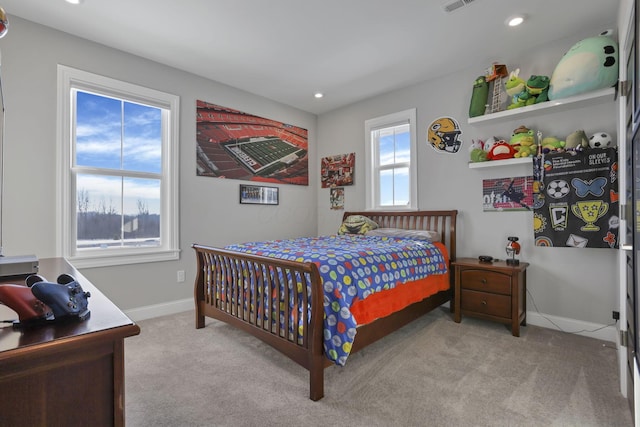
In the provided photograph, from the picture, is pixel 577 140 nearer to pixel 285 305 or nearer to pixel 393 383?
pixel 393 383

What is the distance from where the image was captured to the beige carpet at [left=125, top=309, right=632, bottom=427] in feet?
5.43

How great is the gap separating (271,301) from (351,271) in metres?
0.61

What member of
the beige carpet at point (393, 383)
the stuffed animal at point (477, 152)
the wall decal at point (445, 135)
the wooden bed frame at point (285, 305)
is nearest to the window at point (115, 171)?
the wooden bed frame at point (285, 305)

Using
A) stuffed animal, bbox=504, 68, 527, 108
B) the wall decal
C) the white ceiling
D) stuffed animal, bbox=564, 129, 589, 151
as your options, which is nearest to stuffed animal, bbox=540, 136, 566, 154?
stuffed animal, bbox=564, 129, 589, 151

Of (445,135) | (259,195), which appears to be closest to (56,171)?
(259,195)

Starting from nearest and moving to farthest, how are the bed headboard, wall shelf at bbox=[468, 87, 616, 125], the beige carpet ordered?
the beige carpet
wall shelf at bbox=[468, 87, 616, 125]
the bed headboard

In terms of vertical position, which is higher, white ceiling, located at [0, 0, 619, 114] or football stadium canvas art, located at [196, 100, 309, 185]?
white ceiling, located at [0, 0, 619, 114]

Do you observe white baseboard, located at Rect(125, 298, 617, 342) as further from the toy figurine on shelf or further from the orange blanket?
the orange blanket

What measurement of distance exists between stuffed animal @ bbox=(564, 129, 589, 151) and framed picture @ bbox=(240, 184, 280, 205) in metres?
3.30

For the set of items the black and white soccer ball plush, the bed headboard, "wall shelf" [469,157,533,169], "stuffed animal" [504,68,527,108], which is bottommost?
the bed headboard

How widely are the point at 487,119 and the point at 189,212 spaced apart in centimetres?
337

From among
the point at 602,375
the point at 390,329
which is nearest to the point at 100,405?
the point at 390,329

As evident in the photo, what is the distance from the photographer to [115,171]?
3131 millimetres

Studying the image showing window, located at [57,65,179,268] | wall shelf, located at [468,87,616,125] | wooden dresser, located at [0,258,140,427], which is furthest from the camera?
window, located at [57,65,179,268]
